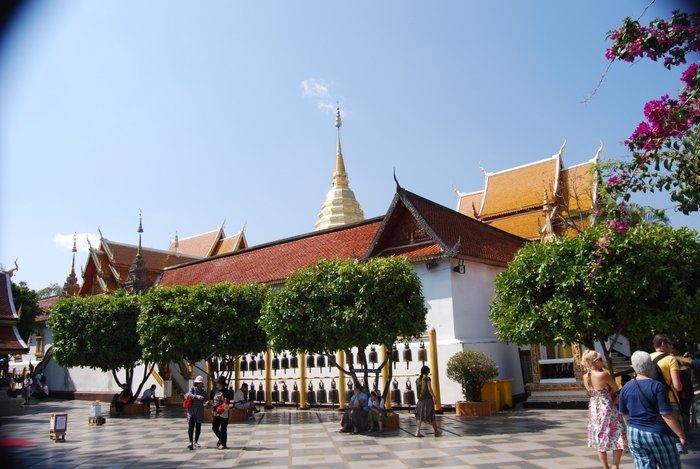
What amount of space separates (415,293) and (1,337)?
1098 inches

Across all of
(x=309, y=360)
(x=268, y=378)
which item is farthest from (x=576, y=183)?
(x=268, y=378)

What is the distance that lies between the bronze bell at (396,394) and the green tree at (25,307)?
1311 inches

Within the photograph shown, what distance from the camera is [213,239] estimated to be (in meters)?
47.9

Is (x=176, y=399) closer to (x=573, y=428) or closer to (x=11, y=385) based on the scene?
Answer: (x=11, y=385)

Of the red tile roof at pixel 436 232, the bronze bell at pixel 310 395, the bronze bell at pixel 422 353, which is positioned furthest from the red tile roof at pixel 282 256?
the bronze bell at pixel 422 353

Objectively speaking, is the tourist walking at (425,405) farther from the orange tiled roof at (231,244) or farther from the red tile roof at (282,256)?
the orange tiled roof at (231,244)

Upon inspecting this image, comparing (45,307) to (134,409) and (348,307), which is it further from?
(348,307)

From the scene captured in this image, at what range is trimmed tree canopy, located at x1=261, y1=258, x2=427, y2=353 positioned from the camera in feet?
48.1

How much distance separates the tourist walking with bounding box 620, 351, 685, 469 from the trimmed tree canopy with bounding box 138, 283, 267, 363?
1493 centimetres

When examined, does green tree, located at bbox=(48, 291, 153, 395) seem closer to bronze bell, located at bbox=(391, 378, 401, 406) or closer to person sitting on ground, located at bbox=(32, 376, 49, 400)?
bronze bell, located at bbox=(391, 378, 401, 406)

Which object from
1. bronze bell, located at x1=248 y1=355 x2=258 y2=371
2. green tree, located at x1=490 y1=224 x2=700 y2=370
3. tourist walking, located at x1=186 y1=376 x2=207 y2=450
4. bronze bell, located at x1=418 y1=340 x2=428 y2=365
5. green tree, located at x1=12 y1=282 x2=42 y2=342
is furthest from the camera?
green tree, located at x1=12 y1=282 x2=42 y2=342

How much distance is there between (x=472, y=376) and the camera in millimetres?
17281

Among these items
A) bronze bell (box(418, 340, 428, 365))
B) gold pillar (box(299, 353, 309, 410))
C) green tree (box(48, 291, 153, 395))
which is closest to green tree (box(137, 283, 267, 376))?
gold pillar (box(299, 353, 309, 410))

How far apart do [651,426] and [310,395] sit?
17.9m
